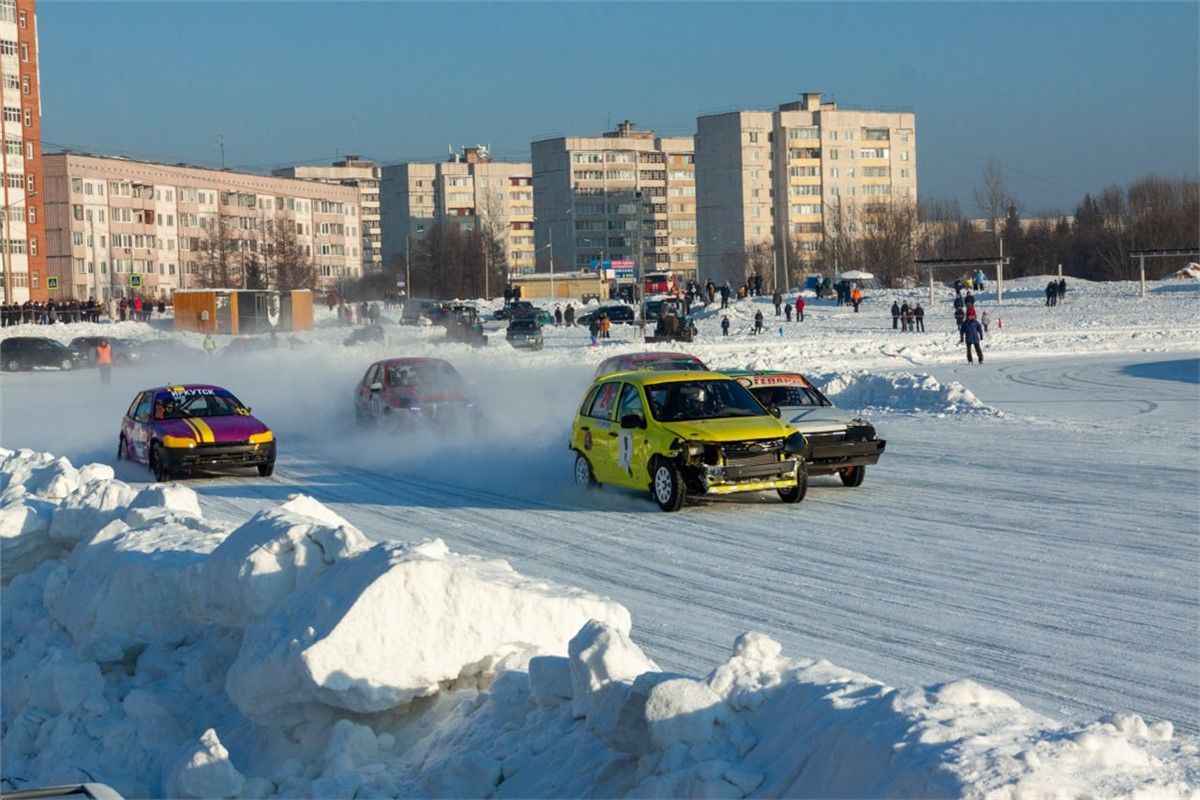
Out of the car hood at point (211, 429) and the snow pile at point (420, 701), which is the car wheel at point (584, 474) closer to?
the car hood at point (211, 429)

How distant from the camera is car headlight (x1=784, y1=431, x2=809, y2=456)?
15469mm

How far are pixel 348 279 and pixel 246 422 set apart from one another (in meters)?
126

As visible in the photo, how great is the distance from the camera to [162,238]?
124 meters

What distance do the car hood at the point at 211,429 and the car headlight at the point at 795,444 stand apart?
889cm

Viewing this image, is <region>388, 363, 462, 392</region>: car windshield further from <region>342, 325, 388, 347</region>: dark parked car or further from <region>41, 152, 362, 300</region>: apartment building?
<region>41, 152, 362, 300</region>: apartment building

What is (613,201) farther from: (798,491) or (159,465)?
(798,491)

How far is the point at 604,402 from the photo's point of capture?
1730 cm

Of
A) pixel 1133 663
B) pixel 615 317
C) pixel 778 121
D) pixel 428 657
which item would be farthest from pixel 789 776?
pixel 778 121

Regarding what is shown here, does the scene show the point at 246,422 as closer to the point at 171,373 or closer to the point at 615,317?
the point at 171,373

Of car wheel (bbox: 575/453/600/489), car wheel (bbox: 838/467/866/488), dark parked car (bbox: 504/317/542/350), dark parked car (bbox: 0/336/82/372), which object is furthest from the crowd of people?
car wheel (bbox: 838/467/866/488)

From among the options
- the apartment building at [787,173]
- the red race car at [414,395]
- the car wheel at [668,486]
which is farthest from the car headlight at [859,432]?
the apartment building at [787,173]

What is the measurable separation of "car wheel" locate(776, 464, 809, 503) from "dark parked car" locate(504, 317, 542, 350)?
40.0 m

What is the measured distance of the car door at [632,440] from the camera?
16.1m

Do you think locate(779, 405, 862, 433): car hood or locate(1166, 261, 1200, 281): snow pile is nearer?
locate(779, 405, 862, 433): car hood
